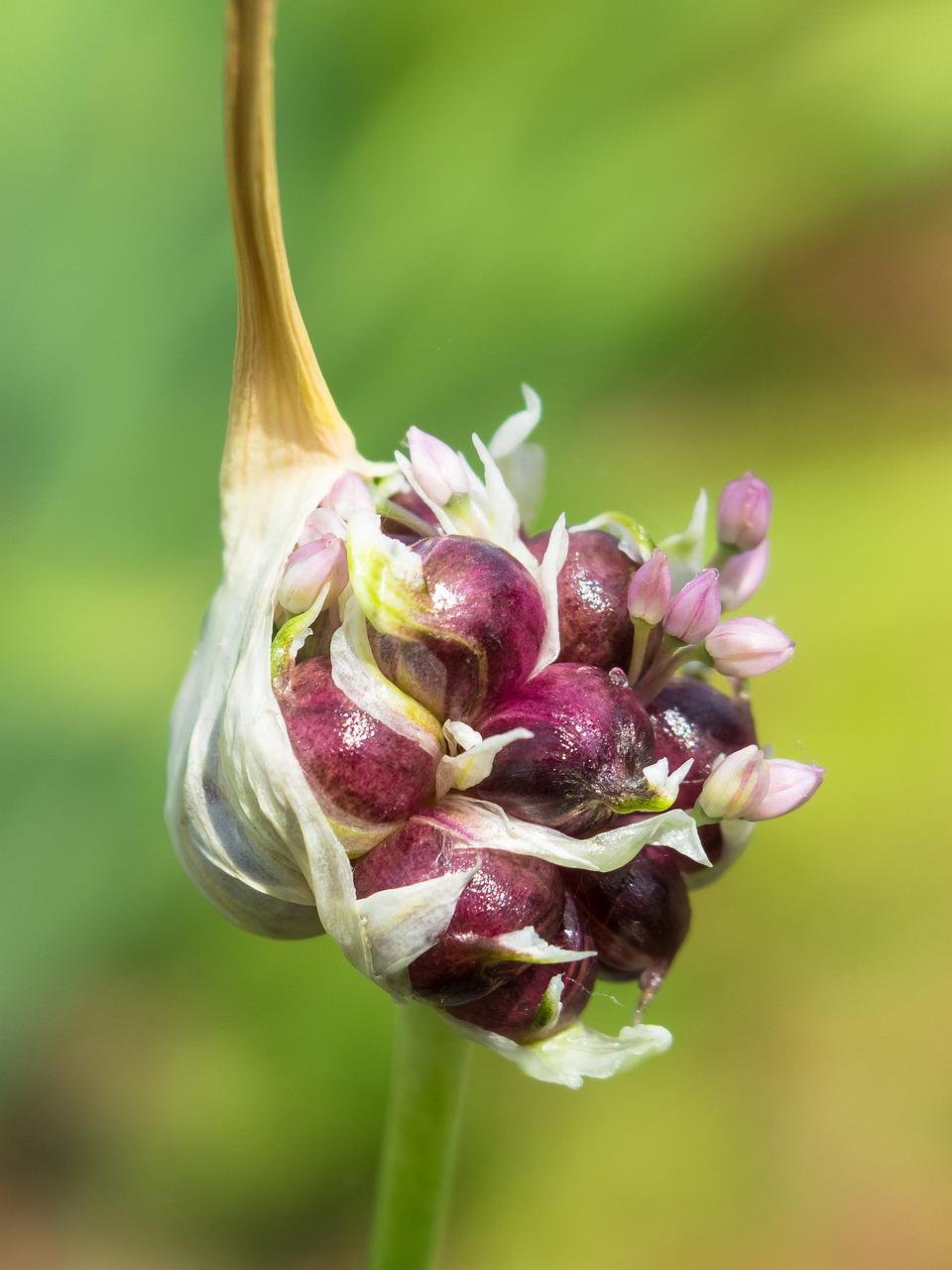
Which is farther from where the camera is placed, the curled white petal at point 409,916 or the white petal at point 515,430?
the white petal at point 515,430

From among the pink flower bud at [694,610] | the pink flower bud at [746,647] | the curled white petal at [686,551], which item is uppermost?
the curled white petal at [686,551]

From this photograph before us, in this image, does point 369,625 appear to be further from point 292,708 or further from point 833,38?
point 833,38

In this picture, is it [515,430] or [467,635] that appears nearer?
[467,635]

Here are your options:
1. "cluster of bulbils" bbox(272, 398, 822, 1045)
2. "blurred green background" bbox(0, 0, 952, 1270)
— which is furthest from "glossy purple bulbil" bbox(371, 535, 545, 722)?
"blurred green background" bbox(0, 0, 952, 1270)

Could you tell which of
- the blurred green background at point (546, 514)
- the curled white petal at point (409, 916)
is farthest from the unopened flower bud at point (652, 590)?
the blurred green background at point (546, 514)

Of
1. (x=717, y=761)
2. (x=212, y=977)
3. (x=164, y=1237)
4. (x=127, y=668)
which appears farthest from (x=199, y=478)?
(x=717, y=761)

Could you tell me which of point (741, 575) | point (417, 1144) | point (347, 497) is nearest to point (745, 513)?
point (741, 575)

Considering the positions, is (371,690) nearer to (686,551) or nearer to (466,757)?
(466,757)

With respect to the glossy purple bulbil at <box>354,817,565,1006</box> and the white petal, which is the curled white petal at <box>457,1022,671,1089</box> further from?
the white petal

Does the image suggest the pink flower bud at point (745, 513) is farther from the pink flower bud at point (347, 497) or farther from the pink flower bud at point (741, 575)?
the pink flower bud at point (347, 497)
